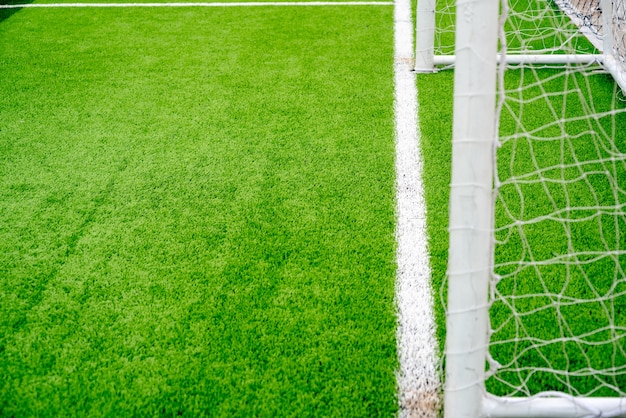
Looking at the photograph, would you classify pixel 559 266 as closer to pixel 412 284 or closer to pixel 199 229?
pixel 412 284

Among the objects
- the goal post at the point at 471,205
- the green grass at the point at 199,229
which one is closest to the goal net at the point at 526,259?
the goal post at the point at 471,205

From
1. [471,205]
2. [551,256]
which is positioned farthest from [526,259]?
[471,205]

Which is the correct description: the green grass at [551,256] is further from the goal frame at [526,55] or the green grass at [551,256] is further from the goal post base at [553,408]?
the goal frame at [526,55]

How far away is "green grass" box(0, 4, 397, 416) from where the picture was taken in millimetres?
1849

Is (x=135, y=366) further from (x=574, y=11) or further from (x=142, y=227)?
(x=574, y=11)

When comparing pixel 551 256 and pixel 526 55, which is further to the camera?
pixel 526 55

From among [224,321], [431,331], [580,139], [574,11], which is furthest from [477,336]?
[574,11]

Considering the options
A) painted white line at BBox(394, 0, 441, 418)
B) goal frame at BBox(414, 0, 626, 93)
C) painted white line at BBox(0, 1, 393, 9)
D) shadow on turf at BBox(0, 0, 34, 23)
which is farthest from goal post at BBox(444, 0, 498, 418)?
shadow on turf at BBox(0, 0, 34, 23)

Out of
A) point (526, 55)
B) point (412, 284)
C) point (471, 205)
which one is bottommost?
point (412, 284)

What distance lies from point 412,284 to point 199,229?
3.11ft

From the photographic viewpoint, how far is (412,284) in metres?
2.17

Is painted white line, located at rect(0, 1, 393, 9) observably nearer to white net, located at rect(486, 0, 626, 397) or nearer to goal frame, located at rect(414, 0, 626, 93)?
goal frame, located at rect(414, 0, 626, 93)

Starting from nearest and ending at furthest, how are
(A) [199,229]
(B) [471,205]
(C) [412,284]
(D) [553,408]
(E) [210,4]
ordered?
(B) [471,205], (D) [553,408], (C) [412,284], (A) [199,229], (E) [210,4]

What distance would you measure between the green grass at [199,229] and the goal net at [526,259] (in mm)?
365
